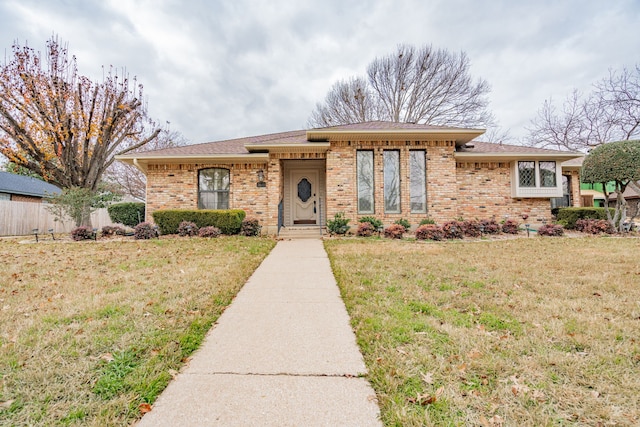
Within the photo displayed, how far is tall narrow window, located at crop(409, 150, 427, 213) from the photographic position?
35.8 feet

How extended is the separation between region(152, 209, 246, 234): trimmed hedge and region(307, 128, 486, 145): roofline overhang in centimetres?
395

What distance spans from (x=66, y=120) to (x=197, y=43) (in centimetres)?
638

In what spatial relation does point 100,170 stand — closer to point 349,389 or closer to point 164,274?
point 164,274

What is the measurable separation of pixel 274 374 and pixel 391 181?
9.59 metres

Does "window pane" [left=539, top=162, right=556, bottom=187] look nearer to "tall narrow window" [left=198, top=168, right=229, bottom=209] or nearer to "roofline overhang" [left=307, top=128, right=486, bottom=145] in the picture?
"roofline overhang" [left=307, top=128, right=486, bottom=145]

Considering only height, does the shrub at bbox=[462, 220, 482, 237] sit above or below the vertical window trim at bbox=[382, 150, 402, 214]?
below

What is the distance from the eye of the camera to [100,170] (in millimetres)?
13609

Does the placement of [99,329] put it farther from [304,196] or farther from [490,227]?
[490,227]

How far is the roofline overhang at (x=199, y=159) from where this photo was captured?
1071 centimetres

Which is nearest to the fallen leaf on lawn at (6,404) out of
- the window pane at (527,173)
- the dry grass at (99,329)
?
the dry grass at (99,329)

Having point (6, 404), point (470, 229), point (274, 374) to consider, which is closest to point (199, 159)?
point (470, 229)

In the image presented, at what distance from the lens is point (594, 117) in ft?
59.1

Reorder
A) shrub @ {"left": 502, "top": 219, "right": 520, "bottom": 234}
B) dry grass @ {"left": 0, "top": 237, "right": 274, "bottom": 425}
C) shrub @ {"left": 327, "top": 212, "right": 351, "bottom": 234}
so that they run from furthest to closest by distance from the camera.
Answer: shrub @ {"left": 502, "top": 219, "right": 520, "bottom": 234}
shrub @ {"left": 327, "top": 212, "right": 351, "bottom": 234}
dry grass @ {"left": 0, "top": 237, "right": 274, "bottom": 425}

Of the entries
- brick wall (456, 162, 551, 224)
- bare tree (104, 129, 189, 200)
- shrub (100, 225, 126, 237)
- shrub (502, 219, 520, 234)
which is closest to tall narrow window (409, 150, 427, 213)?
brick wall (456, 162, 551, 224)
